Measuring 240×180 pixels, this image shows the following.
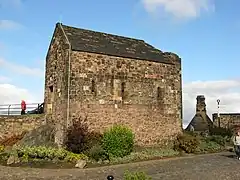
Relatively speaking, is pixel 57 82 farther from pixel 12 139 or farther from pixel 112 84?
pixel 12 139

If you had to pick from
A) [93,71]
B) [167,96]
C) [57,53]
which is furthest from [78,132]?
[167,96]

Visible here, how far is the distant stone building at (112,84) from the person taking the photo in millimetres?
22219

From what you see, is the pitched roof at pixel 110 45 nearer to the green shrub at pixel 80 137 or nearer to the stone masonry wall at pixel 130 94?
the stone masonry wall at pixel 130 94

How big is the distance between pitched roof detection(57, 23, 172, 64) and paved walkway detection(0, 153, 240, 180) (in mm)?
8928

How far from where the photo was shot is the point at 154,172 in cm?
1530

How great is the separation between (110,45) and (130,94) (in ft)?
12.9

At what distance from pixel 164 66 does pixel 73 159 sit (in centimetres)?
1140

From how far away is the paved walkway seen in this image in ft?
46.5

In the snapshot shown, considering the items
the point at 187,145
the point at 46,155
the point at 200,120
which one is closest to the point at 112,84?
the point at 187,145

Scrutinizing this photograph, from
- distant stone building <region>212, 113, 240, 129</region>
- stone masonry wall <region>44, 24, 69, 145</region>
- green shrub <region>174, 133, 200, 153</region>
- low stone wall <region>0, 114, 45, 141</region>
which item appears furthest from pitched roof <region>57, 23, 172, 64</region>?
distant stone building <region>212, 113, 240, 129</region>

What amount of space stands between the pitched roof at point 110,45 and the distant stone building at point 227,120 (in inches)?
731

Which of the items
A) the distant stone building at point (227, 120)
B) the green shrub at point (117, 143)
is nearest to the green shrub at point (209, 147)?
→ the green shrub at point (117, 143)

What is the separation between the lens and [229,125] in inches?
1633

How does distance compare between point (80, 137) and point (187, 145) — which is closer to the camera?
point (80, 137)
